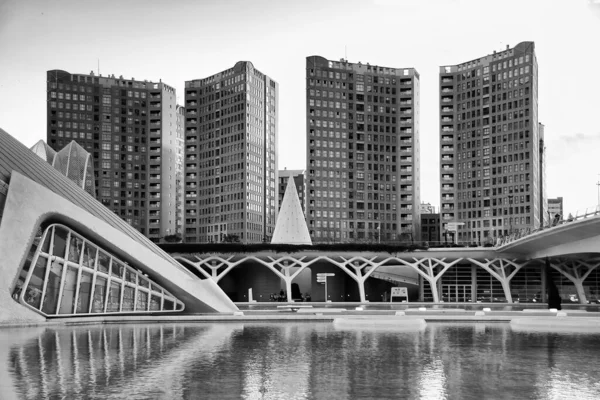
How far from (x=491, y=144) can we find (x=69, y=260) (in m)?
124

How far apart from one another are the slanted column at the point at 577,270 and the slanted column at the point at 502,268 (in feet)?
12.7

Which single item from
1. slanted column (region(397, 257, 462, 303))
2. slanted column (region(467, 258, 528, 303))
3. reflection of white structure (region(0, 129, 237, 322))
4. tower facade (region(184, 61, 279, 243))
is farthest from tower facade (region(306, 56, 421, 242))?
reflection of white structure (region(0, 129, 237, 322))

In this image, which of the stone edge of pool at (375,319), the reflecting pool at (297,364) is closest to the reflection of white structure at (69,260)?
the stone edge of pool at (375,319)

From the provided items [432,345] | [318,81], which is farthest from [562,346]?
[318,81]

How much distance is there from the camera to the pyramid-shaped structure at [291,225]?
274 ft

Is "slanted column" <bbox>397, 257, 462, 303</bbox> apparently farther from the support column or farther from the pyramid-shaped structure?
the pyramid-shaped structure

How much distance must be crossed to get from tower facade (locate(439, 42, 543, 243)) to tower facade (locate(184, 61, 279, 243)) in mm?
39944

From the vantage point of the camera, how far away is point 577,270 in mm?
79062

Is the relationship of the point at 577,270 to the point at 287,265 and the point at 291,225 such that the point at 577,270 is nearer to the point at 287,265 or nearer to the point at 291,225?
the point at 287,265

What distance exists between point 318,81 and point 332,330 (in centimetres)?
12707

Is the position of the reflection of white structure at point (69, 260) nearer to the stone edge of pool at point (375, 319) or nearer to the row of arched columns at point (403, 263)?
the stone edge of pool at point (375, 319)

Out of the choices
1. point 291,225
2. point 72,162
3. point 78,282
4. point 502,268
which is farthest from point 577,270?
point 78,282

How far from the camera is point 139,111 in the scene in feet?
586

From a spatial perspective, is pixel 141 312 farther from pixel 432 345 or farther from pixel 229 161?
pixel 229 161
